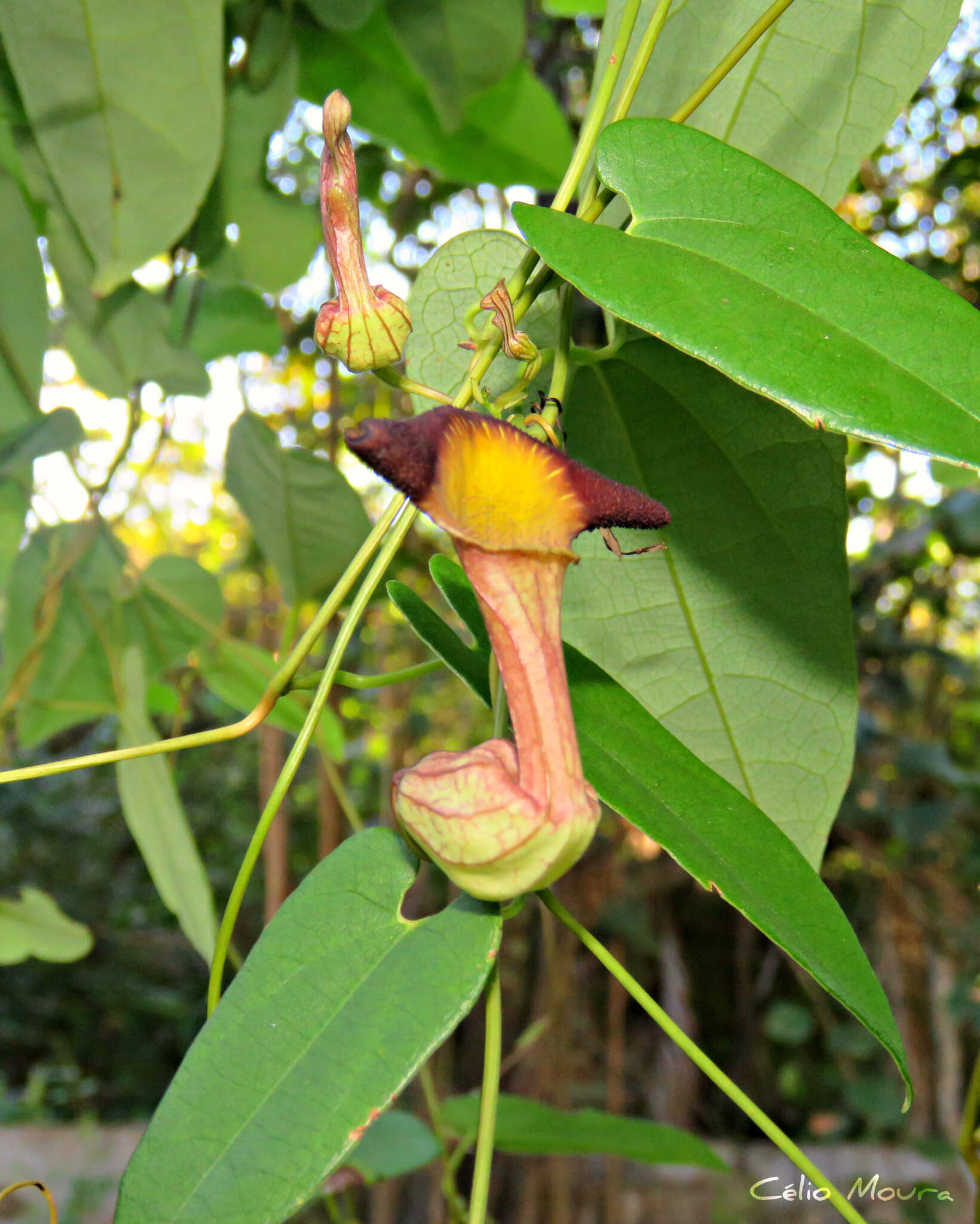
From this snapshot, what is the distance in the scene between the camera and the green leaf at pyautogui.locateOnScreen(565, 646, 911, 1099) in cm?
28

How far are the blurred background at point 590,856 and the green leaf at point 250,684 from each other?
6 centimetres

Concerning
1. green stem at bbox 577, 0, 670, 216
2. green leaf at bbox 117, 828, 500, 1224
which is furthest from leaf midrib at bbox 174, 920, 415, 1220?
green stem at bbox 577, 0, 670, 216

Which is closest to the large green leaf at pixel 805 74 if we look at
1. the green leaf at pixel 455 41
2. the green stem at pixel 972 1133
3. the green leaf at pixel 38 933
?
the green leaf at pixel 455 41

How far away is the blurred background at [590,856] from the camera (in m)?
1.45

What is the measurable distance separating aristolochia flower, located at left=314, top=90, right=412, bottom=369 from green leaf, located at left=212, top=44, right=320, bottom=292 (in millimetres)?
357

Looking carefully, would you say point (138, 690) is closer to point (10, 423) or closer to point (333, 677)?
point (10, 423)

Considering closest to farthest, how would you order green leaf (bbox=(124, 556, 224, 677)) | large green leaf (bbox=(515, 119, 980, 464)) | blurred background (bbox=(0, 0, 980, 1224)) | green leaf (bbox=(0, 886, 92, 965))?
1. large green leaf (bbox=(515, 119, 980, 464))
2. green leaf (bbox=(0, 886, 92, 965))
3. green leaf (bbox=(124, 556, 224, 677))
4. blurred background (bbox=(0, 0, 980, 1224))

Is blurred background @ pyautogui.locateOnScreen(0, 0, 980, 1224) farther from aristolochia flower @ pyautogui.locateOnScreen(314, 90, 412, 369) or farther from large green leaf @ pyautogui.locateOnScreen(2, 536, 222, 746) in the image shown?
aristolochia flower @ pyautogui.locateOnScreen(314, 90, 412, 369)

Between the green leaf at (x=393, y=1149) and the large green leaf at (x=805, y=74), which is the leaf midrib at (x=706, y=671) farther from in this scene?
the green leaf at (x=393, y=1149)

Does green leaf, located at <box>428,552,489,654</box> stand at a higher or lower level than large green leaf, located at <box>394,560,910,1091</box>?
higher

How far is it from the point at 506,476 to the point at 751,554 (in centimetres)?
20

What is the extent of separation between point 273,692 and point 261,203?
16.2 inches

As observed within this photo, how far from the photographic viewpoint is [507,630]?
Result: 0.26m

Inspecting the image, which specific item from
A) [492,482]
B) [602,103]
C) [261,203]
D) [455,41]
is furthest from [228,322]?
[492,482]
